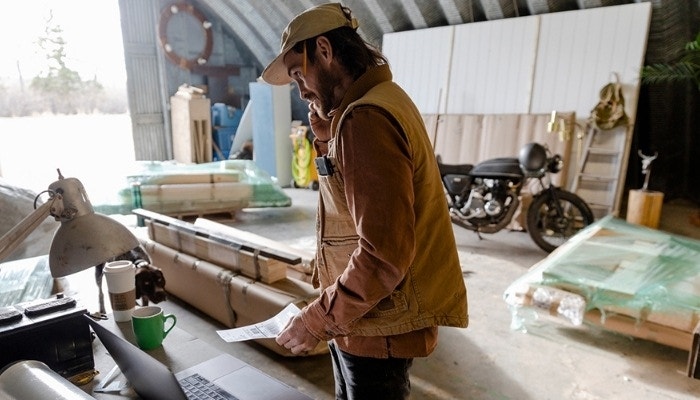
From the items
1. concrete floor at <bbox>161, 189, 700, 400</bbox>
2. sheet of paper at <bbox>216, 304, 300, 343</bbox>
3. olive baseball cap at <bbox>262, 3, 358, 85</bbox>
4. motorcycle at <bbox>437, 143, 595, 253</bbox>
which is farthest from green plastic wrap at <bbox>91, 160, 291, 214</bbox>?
olive baseball cap at <bbox>262, 3, 358, 85</bbox>

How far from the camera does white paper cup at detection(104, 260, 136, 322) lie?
1.40 metres

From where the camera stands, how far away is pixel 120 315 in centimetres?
147

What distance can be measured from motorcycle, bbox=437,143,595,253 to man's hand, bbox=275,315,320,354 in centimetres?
344

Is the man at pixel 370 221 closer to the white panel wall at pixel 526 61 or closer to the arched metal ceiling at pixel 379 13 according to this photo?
the white panel wall at pixel 526 61

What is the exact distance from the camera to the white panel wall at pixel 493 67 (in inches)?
223

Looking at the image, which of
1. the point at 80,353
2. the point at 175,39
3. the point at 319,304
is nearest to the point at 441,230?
the point at 319,304

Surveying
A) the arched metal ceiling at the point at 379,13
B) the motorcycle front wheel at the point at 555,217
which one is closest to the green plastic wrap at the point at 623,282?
the motorcycle front wheel at the point at 555,217

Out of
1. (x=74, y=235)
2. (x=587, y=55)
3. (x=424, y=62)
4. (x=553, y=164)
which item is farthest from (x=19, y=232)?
(x=424, y=62)

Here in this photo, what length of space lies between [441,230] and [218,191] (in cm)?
485

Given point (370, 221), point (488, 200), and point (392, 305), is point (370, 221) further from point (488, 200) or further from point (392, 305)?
point (488, 200)

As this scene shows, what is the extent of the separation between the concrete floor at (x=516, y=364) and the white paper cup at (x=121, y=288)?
1.14 m

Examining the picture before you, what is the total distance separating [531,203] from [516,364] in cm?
246

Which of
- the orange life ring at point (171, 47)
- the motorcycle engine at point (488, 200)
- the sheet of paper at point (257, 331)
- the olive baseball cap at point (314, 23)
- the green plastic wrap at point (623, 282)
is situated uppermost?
the orange life ring at point (171, 47)

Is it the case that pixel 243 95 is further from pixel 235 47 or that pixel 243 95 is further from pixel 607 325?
pixel 607 325
